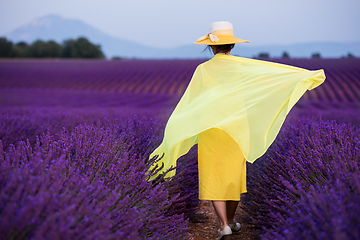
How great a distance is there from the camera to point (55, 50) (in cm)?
3891

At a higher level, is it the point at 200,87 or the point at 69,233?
the point at 200,87

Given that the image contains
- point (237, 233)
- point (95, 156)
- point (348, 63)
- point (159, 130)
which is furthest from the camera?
point (348, 63)

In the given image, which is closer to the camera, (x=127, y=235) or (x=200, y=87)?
(x=127, y=235)

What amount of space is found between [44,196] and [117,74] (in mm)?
18368

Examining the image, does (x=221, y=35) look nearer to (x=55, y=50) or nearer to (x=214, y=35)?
(x=214, y=35)

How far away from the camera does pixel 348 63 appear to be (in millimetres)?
17875

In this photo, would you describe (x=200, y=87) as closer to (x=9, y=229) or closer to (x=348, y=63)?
(x=9, y=229)

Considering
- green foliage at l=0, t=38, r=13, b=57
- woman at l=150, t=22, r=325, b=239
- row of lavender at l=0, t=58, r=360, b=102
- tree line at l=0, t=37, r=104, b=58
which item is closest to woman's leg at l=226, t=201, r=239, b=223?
woman at l=150, t=22, r=325, b=239

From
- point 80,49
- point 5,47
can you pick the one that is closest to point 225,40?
point 80,49

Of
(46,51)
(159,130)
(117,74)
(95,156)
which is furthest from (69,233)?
(46,51)

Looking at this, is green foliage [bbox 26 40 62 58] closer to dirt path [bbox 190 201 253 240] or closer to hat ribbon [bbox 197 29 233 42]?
hat ribbon [bbox 197 29 233 42]

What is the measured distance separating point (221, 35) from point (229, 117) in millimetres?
654

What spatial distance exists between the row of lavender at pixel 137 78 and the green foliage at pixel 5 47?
1790 cm

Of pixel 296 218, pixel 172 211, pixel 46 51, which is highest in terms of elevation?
pixel 46 51
